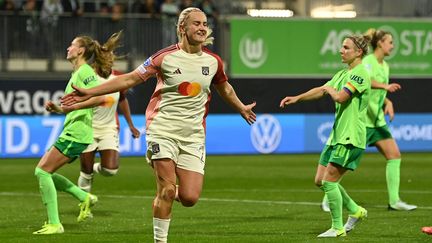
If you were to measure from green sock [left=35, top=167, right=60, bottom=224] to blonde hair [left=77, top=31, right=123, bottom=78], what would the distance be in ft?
5.46

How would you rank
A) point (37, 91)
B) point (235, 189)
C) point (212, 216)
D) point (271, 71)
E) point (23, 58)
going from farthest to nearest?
point (271, 71) → point (23, 58) → point (37, 91) → point (235, 189) → point (212, 216)

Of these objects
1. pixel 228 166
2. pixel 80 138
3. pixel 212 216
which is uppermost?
pixel 80 138

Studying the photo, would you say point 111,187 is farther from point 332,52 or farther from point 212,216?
point 332,52

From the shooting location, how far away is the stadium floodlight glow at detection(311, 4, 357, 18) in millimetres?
33781

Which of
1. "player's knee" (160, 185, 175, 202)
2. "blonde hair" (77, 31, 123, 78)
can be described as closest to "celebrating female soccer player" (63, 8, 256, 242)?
"player's knee" (160, 185, 175, 202)

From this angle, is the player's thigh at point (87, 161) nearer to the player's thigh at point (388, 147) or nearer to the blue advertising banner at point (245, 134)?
the player's thigh at point (388, 147)

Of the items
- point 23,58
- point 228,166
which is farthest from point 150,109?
point 23,58

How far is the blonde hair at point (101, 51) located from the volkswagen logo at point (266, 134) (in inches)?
558

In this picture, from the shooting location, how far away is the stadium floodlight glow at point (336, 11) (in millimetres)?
33781

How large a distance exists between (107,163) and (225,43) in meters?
17.0

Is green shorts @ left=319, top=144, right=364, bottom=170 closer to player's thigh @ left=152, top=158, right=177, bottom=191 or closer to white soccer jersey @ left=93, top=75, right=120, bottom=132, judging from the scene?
player's thigh @ left=152, top=158, right=177, bottom=191

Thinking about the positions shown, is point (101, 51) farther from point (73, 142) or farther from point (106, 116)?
point (106, 116)

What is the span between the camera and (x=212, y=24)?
32.0 metres

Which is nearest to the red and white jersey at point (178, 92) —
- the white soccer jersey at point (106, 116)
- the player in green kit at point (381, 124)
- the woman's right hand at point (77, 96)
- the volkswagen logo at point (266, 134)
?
the woman's right hand at point (77, 96)
